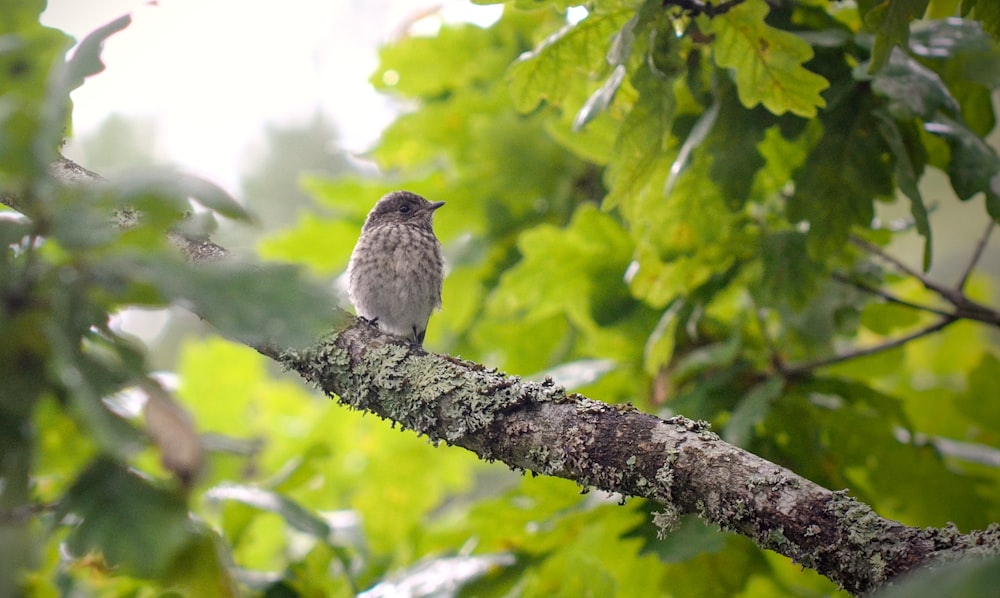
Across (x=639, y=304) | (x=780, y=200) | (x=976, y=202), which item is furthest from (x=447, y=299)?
(x=976, y=202)

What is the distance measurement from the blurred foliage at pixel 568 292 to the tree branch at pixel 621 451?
0.43 metres

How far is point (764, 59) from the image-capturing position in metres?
2.41

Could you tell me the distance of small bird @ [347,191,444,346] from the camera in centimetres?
407

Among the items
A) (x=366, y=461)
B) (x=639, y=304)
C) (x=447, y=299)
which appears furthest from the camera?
(x=366, y=461)

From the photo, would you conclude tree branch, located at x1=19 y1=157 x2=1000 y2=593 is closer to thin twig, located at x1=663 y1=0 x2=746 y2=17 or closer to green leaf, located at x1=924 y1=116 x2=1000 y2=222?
thin twig, located at x1=663 y1=0 x2=746 y2=17

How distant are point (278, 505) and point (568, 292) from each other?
150 cm

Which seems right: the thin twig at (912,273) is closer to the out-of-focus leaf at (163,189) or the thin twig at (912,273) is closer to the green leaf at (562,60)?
the green leaf at (562,60)

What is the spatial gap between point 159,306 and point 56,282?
0.15 meters

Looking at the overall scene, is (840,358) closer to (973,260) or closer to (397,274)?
(973,260)

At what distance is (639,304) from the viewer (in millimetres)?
3785

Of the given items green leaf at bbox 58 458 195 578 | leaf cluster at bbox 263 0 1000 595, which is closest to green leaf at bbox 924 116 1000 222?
leaf cluster at bbox 263 0 1000 595

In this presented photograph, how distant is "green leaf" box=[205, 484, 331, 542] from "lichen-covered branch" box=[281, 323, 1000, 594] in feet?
2.89

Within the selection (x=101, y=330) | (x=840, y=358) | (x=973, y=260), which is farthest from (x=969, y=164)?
(x=101, y=330)

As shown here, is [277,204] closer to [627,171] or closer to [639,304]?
[639,304]
